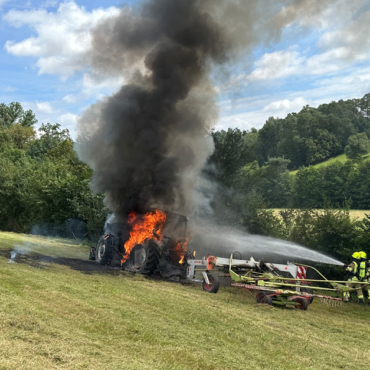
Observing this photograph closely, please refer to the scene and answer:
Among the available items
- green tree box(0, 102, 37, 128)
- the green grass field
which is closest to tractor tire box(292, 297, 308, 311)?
the green grass field

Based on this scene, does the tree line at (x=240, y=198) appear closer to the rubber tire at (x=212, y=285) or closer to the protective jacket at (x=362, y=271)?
the protective jacket at (x=362, y=271)

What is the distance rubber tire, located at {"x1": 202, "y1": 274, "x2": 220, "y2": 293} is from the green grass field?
0.26m

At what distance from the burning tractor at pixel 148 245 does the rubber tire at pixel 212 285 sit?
1.58 m

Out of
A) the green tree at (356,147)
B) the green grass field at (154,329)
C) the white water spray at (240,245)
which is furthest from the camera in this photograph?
the green tree at (356,147)

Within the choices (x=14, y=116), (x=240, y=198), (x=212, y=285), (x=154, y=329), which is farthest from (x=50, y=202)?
(x=14, y=116)

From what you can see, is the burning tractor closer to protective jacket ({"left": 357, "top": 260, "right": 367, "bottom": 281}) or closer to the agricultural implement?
the agricultural implement

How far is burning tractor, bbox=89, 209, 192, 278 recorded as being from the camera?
507 inches

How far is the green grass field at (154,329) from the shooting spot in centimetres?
517

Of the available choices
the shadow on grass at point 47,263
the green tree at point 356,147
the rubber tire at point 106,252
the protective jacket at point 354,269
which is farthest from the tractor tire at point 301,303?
the green tree at point 356,147

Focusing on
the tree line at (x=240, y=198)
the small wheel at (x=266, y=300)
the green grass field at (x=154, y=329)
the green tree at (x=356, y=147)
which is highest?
the green tree at (x=356, y=147)

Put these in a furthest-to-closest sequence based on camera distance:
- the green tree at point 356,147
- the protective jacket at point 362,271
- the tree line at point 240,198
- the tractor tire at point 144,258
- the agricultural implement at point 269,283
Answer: the green tree at point 356,147 → the tree line at point 240,198 → the tractor tire at point 144,258 → the protective jacket at point 362,271 → the agricultural implement at point 269,283

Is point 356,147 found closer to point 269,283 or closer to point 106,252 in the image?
point 106,252

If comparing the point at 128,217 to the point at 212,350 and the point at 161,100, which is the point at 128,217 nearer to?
the point at 161,100

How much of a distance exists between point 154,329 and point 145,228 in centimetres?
704
